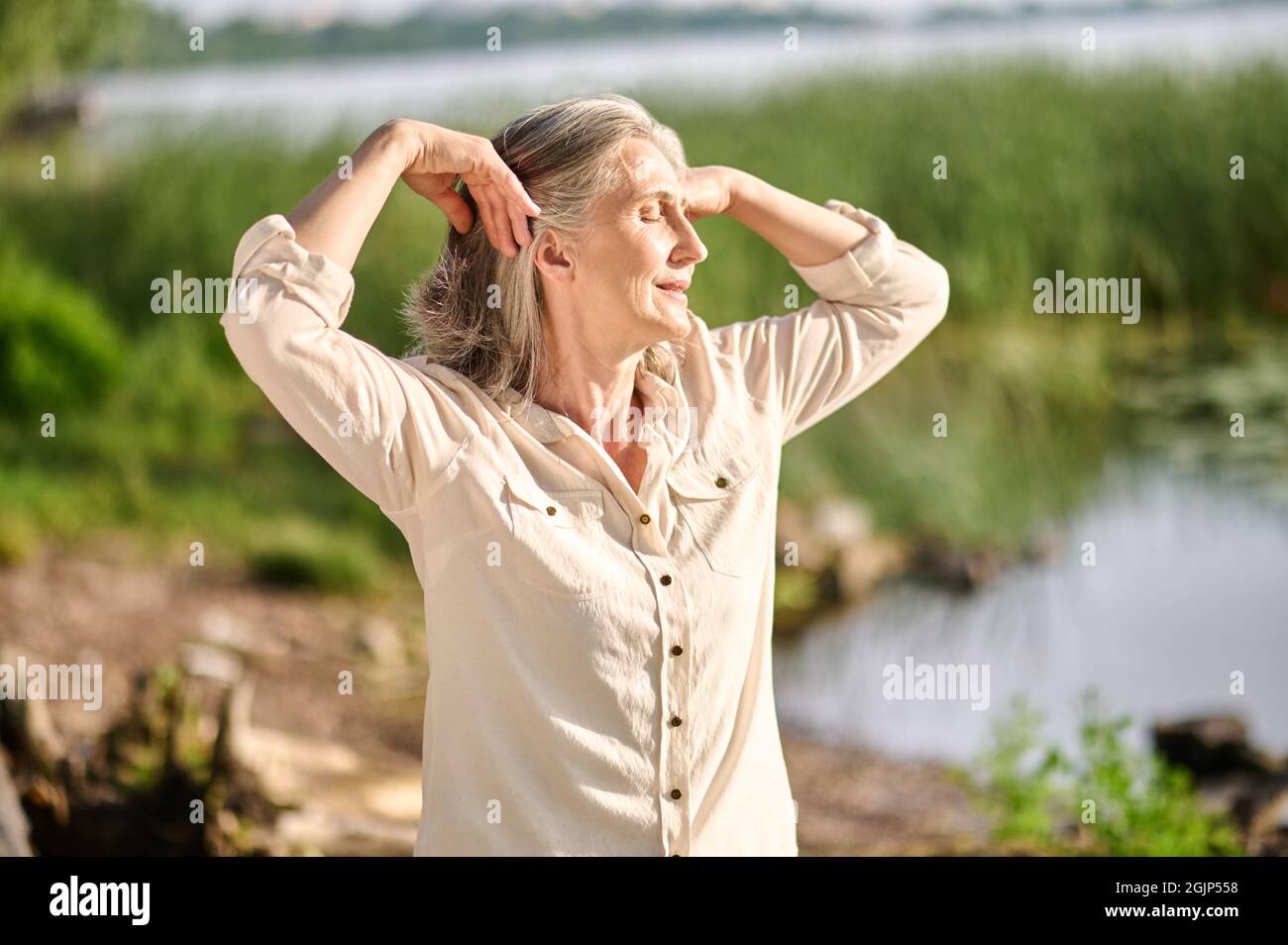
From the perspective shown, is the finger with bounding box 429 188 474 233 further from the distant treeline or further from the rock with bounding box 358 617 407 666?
the distant treeline

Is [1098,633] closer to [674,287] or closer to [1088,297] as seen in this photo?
[1088,297]

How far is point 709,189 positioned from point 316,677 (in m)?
2.72

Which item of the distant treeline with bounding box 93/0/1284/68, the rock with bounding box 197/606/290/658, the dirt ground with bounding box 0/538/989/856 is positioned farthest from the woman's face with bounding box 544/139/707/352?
the distant treeline with bounding box 93/0/1284/68

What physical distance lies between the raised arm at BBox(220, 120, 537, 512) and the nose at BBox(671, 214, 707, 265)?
0.15 meters

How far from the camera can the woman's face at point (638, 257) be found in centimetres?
144

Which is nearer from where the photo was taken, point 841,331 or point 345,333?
point 345,333

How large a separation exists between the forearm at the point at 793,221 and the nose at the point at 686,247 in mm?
109

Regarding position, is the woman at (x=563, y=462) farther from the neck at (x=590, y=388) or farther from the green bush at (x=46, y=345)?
the green bush at (x=46, y=345)

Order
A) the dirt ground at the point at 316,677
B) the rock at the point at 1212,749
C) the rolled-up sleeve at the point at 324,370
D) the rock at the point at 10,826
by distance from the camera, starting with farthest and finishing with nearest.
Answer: the dirt ground at the point at 316,677, the rock at the point at 1212,749, the rock at the point at 10,826, the rolled-up sleeve at the point at 324,370

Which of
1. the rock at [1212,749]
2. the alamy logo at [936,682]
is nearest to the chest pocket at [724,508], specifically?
the rock at [1212,749]

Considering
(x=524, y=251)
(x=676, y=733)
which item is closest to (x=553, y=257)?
(x=524, y=251)

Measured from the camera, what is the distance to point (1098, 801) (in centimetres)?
314

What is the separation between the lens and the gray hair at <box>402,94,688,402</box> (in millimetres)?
1429
